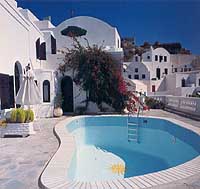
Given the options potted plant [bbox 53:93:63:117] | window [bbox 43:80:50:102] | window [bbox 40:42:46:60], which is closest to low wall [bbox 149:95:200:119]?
potted plant [bbox 53:93:63:117]

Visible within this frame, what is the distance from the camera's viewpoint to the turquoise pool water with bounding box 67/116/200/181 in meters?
8.62

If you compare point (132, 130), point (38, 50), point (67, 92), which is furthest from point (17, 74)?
point (132, 130)

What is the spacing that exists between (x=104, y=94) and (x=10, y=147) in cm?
1026

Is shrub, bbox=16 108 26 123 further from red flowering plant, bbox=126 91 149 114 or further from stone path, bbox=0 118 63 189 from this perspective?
red flowering plant, bbox=126 91 149 114

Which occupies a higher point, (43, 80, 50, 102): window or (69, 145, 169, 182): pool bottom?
(43, 80, 50, 102): window

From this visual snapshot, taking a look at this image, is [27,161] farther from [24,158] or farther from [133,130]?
[133,130]

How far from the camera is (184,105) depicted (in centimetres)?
1747

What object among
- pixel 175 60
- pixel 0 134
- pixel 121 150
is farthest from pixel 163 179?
pixel 175 60

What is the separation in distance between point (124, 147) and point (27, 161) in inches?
252

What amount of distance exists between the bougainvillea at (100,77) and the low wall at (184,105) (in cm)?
418

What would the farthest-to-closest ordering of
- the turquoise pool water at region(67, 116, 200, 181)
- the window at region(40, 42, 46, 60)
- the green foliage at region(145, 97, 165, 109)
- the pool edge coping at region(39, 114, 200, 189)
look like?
1. the window at region(40, 42, 46, 60)
2. the green foliage at region(145, 97, 165, 109)
3. the turquoise pool water at region(67, 116, 200, 181)
4. the pool edge coping at region(39, 114, 200, 189)

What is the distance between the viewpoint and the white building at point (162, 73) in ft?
162

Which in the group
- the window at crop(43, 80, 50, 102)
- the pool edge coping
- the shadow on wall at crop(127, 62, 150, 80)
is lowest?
the pool edge coping

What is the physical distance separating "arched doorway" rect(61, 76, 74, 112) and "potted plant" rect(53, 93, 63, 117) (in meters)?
0.71
